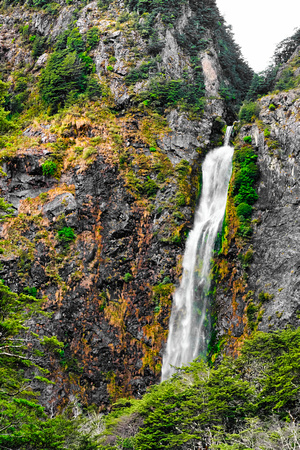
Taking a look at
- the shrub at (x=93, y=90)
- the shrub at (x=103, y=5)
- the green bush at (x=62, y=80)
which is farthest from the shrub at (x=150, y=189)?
the shrub at (x=103, y=5)

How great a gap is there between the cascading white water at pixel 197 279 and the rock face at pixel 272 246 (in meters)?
2.16

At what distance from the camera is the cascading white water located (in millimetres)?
32156

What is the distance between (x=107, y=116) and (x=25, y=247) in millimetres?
18663

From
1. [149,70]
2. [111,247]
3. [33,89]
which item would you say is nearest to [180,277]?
[111,247]

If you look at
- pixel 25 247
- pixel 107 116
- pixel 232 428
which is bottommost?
pixel 232 428

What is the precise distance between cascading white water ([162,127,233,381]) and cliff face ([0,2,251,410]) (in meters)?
0.98

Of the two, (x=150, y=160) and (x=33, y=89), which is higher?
(x=33, y=89)

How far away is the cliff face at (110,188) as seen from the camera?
33.3m

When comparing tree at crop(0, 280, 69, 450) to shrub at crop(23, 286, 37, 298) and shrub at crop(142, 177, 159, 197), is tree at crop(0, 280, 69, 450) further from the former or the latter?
shrub at crop(142, 177, 159, 197)

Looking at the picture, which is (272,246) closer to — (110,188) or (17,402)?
(110,188)

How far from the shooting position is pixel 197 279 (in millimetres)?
34938

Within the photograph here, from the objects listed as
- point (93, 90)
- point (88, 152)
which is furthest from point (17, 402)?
point (93, 90)

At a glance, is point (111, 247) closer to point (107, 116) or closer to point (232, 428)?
point (107, 116)

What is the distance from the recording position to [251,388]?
19156 millimetres
